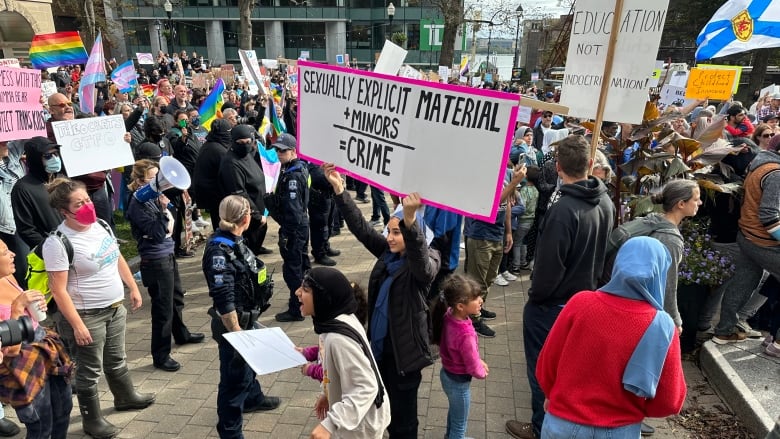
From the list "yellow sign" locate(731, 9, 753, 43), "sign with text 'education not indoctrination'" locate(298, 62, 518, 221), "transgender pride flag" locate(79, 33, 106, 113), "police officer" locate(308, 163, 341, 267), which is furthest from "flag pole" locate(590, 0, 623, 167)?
"transgender pride flag" locate(79, 33, 106, 113)

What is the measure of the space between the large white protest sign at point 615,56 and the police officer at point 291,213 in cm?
300

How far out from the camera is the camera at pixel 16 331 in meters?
2.62

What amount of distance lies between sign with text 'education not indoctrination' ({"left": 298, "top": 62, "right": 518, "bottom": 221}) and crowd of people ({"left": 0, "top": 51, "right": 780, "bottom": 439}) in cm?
18

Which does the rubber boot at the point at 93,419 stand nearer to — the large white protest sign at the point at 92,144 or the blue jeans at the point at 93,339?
the blue jeans at the point at 93,339

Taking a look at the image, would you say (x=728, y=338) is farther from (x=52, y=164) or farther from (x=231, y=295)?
(x=52, y=164)

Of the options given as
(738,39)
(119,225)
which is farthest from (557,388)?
(119,225)

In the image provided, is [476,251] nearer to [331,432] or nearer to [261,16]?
[331,432]

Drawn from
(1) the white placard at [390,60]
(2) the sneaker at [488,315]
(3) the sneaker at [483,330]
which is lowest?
(2) the sneaker at [488,315]

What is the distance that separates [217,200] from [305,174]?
1294 millimetres

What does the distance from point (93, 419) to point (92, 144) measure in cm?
322

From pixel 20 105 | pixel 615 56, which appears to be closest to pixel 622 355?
pixel 615 56

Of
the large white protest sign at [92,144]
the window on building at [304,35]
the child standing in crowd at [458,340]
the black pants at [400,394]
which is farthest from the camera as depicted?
the window on building at [304,35]

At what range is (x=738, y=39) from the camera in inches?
278

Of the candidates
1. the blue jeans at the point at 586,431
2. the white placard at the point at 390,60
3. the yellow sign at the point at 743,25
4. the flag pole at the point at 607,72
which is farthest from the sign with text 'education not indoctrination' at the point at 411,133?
the yellow sign at the point at 743,25
